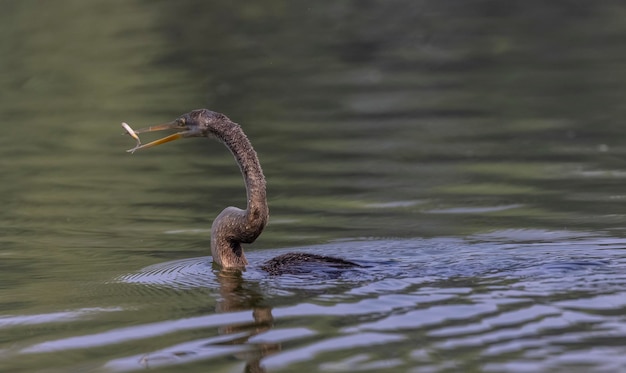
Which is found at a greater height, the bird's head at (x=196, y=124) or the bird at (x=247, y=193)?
the bird's head at (x=196, y=124)

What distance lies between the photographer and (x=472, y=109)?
56.5 ft

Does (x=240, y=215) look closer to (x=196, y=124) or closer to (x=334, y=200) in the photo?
(x=196, y=124)

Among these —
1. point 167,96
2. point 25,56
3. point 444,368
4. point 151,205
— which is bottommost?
point 444,368

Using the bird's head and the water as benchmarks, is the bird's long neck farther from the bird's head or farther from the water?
the water

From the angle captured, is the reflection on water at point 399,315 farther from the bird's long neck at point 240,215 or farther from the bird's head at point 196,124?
the bird's head at point 196,124

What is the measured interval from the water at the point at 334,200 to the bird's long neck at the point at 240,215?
24cm

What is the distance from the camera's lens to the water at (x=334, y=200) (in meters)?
6.71

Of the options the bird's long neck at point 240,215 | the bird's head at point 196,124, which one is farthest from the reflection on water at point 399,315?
the bird's head at point 196,124

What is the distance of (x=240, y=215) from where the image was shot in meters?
8.79

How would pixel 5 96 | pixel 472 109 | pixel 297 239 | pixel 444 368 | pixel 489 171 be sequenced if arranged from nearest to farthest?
pixel 444 368 < pixel 297 239 < pixel 489 171 < pixel 472 109 < pixel 5 96

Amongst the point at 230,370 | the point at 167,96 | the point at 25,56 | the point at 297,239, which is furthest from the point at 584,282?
the point at 25,56

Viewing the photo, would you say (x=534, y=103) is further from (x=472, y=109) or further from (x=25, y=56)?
(x=25, y=56)

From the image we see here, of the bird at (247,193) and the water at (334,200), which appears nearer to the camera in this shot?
the water at (334,200)

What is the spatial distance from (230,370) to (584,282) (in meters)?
2.51
